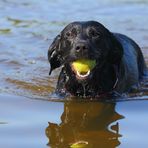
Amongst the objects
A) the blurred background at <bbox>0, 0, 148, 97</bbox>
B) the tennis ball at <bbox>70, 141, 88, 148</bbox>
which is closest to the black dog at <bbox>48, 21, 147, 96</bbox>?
the blurred background at <bbox>0, 0, 148, 97</bbox>

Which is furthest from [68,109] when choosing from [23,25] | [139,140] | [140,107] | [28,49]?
[23,25]

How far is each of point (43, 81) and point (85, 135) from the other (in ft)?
10.3

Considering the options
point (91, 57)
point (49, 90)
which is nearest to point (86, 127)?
point (91, 57)

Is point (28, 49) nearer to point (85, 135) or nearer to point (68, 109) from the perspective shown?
point (68, 109)

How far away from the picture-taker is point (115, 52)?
789 cm

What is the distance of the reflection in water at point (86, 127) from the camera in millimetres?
5730

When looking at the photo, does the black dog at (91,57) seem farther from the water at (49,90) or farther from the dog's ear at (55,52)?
the water at (49,90)

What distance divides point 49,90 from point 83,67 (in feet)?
4.84

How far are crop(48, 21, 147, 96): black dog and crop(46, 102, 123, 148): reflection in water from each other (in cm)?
32

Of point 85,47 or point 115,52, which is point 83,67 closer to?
point 85,47

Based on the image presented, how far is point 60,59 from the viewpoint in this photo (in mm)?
7922

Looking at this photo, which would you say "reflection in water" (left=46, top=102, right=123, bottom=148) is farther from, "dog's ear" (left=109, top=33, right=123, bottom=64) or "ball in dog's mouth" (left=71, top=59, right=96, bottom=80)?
"dog's ear" (left=109, top=33, right=123, bottom=64)

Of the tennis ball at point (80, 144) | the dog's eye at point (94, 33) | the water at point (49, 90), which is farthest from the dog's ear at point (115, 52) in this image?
the tennis ball at point (80, 144)

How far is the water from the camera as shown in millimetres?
5898
